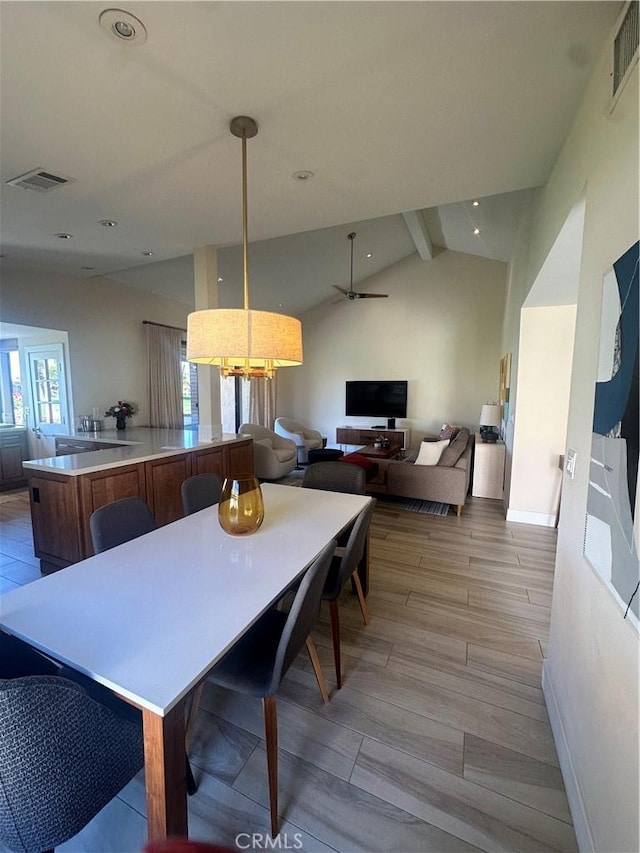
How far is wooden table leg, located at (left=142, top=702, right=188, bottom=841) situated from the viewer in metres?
0.87

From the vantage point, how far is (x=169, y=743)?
0.89 m

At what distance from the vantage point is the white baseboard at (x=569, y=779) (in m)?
1.15

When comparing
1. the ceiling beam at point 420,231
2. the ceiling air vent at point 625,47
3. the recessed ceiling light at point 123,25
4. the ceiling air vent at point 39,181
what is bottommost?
the ceiling air vent at point 625,47

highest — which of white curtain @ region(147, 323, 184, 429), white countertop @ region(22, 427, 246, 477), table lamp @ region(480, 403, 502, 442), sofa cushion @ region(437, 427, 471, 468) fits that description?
white curtain @ region(147, 323, 184, 429)

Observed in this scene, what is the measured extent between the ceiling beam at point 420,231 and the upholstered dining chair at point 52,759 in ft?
17.0

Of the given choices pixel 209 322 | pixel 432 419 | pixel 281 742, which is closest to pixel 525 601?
pixel 281 742

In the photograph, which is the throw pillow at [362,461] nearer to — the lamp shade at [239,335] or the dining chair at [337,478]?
the dining chair at [337,478]

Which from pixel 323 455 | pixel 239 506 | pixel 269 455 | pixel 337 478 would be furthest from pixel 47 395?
Answer: pixel 239 506

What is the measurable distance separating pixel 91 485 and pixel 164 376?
11.4ft

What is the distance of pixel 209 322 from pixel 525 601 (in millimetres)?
2797

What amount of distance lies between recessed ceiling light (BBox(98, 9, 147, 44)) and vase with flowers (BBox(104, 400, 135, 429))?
451 centimetres

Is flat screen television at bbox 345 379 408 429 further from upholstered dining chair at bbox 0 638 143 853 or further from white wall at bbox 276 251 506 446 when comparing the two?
upholstered dining chair at bbox 0 638 143 853

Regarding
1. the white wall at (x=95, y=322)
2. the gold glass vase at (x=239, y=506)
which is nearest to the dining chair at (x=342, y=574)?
the gold glass vase at (x=239, y=506)

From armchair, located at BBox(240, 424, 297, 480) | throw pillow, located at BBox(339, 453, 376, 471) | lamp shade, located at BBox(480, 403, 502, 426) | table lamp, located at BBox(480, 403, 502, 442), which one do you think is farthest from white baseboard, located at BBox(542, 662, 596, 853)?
armchair, located at BBox(240, 424, 297, 480)
